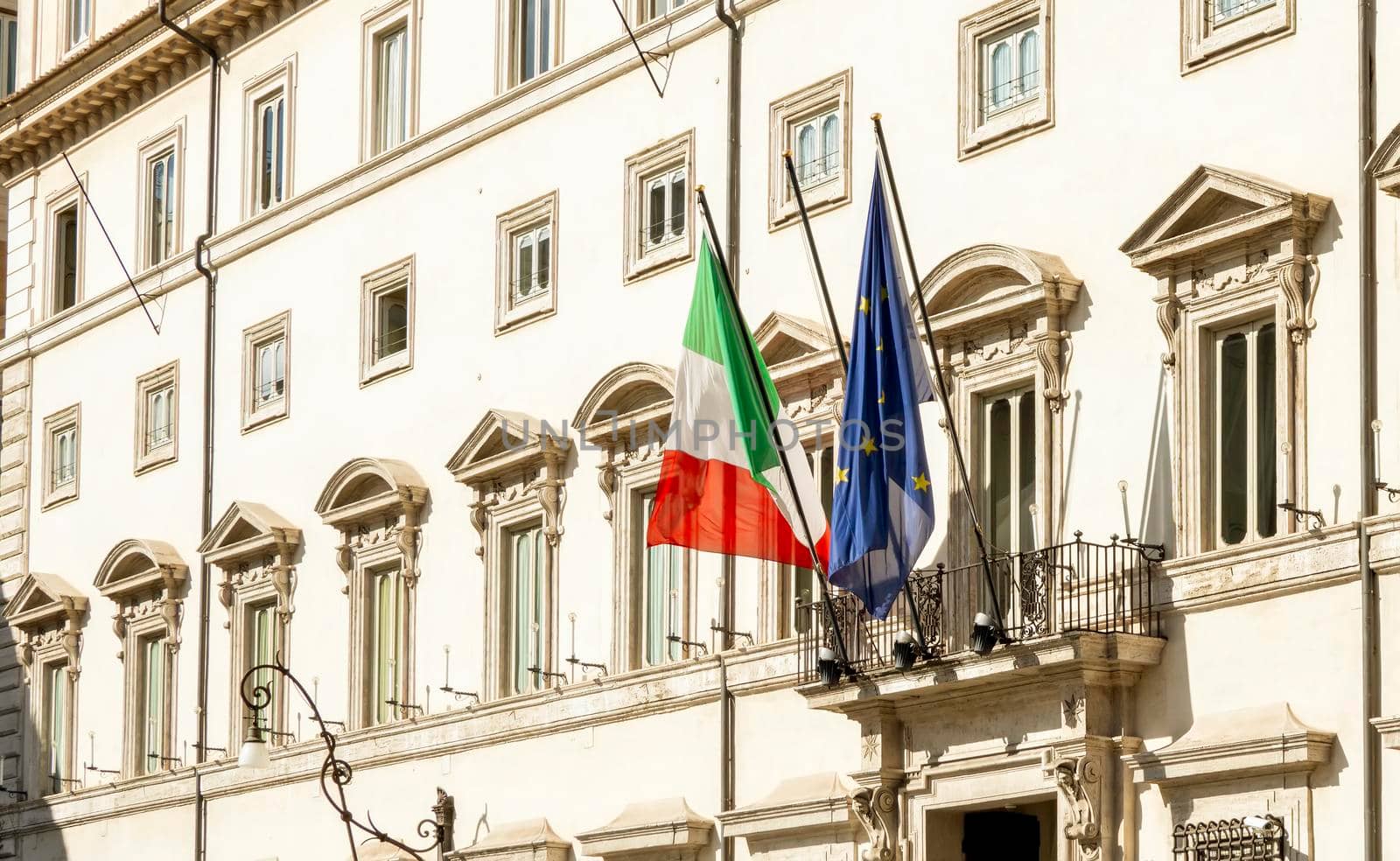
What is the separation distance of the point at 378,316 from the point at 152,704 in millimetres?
6536

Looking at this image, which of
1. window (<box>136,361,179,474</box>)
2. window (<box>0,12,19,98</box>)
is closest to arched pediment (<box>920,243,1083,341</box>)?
window (<box>136,361,179,474</box>)

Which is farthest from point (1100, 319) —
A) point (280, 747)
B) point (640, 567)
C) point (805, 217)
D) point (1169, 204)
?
point (280, 747)

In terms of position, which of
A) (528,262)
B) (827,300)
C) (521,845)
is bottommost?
(521,845)

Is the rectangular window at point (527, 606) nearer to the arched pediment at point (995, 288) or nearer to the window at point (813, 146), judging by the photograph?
the window at point (813, 146)

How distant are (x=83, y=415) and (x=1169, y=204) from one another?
2006cm

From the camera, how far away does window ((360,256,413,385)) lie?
3162 centimetres

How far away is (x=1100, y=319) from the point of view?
74.4 feet

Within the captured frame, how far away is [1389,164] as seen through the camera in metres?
20.3

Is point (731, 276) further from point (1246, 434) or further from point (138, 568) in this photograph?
point (138, 568)

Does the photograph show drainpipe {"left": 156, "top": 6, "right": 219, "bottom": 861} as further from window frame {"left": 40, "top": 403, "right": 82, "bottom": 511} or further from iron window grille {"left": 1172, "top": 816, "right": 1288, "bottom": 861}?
iron window grille {"left": 1172, "top": 816, "right": 1288, "bottom": 861}

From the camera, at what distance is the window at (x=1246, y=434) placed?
21297 millimetres

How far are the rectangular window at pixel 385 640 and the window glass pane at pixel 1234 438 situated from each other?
11.6m

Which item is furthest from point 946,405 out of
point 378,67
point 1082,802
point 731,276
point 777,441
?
point 378,67

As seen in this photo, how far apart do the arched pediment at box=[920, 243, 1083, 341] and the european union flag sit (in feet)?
2.58
